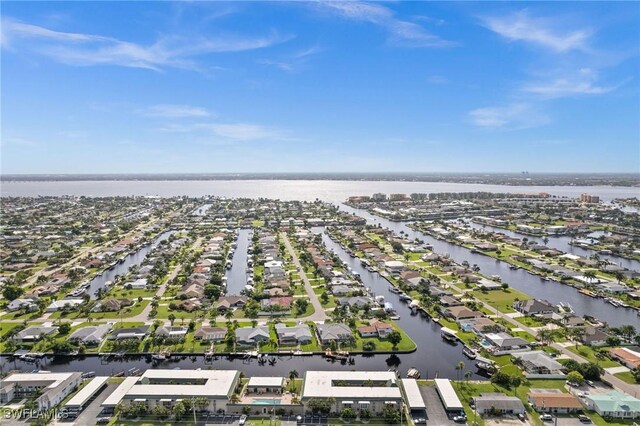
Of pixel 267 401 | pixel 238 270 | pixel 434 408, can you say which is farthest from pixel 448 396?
pixel 238 270

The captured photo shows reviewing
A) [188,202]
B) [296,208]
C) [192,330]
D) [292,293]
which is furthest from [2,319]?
[188,202]

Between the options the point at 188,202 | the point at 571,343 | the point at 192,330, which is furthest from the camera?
the point at 188,202

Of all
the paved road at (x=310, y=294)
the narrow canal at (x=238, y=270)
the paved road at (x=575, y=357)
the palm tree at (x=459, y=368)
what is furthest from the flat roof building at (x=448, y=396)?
the narrow canal at (x=238, y=270)

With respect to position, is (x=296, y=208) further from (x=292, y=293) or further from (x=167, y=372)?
(x=167, y=372)

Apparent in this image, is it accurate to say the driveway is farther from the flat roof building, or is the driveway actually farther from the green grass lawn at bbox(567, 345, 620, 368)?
the green grass lawn at bbox(567, 345, 620, 368)

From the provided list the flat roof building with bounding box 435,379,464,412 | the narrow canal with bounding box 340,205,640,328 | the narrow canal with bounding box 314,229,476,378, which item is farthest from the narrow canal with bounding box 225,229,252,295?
the narrow canal with bounding box 340,205,640,328

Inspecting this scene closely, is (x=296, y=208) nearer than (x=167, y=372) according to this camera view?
No

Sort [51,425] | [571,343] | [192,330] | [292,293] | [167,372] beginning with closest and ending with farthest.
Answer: [51,425], [167,372], [571,343], [192,330], [292,293]
